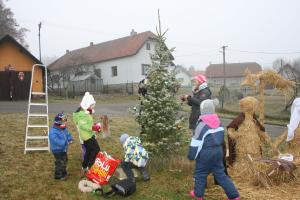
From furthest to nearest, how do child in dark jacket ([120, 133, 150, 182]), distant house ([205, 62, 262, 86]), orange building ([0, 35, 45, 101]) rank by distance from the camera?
distant house ([205, 62, 262, 86]) → orange building ([0, 35, 45, 101]) → child in dark jacket ([120, 133, 150, 182])

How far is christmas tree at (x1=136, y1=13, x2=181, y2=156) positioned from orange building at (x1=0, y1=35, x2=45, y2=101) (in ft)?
62.2

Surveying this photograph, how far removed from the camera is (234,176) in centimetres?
750

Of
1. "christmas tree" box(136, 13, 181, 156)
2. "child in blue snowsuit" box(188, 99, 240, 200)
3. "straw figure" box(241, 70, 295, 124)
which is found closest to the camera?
"child in blue snowsuit" box(188, 99, 240, 200)

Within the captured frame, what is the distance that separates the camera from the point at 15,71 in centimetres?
2627

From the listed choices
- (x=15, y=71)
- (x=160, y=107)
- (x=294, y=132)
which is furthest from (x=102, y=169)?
(x=15, y=71)

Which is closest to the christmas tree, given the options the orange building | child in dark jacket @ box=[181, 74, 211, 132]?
child in dark jacket @ box=[181, 74, 211, 132]

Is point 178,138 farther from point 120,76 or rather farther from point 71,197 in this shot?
point 120,76

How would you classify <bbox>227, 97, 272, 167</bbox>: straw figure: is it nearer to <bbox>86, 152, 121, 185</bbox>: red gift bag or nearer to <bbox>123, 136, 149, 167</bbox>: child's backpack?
<bbox>123, 136, 149, 167</bbox>: child's backpack

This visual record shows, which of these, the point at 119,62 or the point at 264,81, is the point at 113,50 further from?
the point at 264,81

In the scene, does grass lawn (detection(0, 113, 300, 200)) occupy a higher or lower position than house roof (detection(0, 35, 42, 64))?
lower

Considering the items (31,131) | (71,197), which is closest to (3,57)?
(31,131)

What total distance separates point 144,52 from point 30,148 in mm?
34024

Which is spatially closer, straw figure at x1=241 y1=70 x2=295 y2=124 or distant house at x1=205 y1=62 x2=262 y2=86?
straw figure at x1=241 y1=70 x2=295 y2=124

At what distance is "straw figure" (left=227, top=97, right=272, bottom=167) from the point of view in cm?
753
